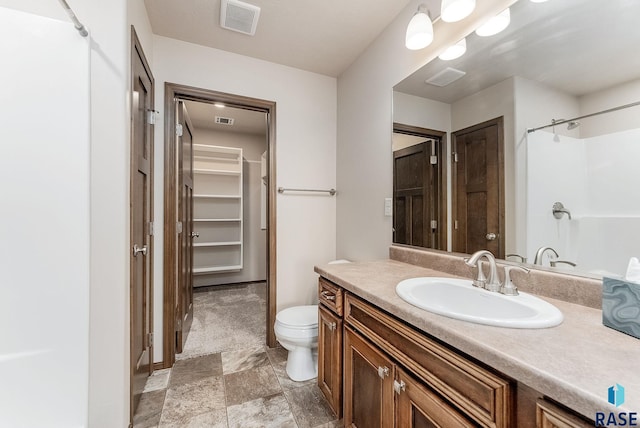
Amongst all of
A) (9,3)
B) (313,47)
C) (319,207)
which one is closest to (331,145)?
(319,207)

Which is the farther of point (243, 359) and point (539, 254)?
point (243, 359)

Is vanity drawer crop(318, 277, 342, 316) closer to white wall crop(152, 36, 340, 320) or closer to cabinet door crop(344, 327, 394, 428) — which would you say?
cabinet door crop(344, 327, 394, 428)

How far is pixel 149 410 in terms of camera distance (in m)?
1.50

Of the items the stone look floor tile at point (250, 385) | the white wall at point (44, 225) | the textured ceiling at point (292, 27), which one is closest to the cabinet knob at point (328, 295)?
the stone look floor tile at point (250, 385)

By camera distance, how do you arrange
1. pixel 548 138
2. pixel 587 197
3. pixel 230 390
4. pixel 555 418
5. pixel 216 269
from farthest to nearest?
1. pixel 216 269
2. pixel 230 390
3. pixel 548 138
4. pixel 587 197
5. pixel 555 418

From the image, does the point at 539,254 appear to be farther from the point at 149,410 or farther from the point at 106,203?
the point at 149,410

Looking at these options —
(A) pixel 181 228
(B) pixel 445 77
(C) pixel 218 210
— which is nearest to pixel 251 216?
(C) pixel 218 210

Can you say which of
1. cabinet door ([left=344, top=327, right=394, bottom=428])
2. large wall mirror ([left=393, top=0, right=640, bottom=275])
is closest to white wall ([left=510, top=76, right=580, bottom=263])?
large wall mirror ([left=393, top=0, right=640, bottom=275])

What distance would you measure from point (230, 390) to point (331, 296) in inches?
38.0

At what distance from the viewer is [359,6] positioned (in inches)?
65.2

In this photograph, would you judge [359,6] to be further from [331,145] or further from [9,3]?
[9,3]

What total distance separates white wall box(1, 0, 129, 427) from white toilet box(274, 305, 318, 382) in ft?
2.86

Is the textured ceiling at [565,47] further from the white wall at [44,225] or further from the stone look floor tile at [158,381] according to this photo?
the stone look floor tile at [158,381]

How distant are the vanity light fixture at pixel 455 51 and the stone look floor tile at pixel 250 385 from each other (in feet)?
7.25
